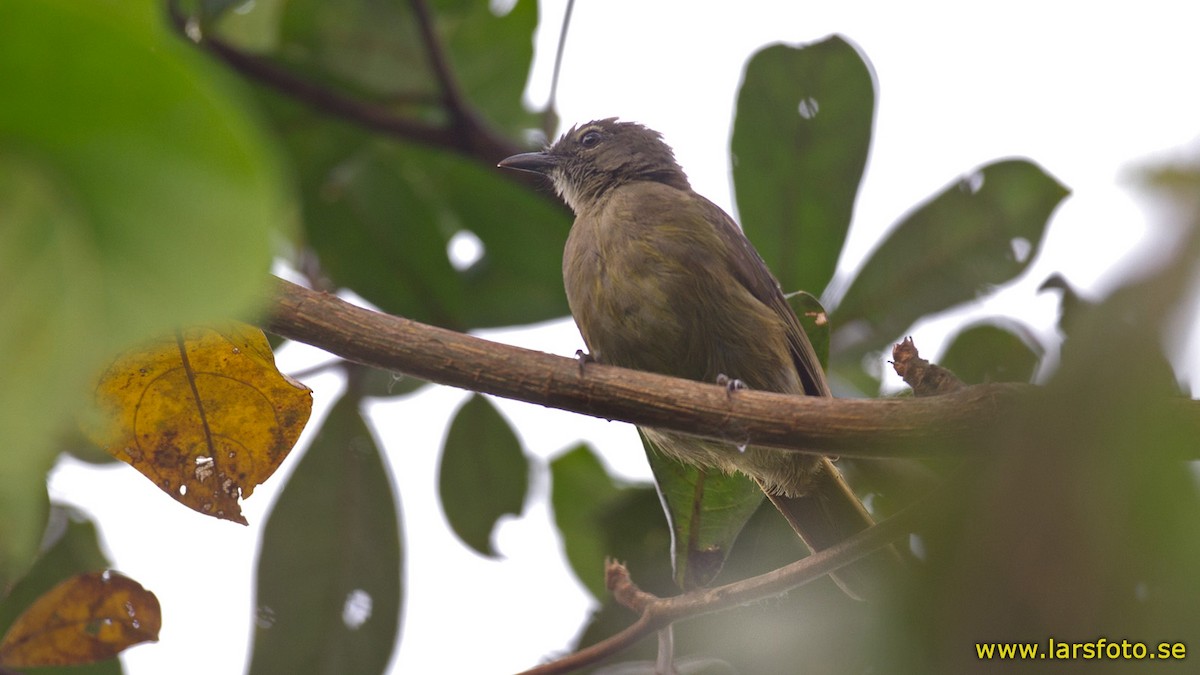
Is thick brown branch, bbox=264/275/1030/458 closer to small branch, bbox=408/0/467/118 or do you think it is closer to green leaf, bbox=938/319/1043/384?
green leaf, bbox=938/319/1043/384

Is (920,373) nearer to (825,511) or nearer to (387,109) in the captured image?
(825,511)

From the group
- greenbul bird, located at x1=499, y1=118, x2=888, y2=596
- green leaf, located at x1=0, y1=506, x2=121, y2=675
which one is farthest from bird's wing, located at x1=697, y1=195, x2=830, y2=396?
green leaf, located at x1=0, y1=506, x2=121, y2=675

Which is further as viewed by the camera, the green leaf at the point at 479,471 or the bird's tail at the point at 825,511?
the green leaf at the point at 479,471

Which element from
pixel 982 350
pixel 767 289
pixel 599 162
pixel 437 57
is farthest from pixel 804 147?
pixel 437 57

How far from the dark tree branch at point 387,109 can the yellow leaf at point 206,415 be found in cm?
190

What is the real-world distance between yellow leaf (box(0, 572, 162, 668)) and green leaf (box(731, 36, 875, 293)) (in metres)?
2.09

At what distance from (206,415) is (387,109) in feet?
6.86

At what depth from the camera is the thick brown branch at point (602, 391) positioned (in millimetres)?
2010

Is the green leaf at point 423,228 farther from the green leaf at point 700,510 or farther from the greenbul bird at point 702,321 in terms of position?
the green leaf at point 700,510

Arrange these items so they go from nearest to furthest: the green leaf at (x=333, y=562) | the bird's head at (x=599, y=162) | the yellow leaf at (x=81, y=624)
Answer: the yellow leaf at (x=81, y=624)
the green leaf at (x=333, y=562)
the bird's head at (x=599, y=162)

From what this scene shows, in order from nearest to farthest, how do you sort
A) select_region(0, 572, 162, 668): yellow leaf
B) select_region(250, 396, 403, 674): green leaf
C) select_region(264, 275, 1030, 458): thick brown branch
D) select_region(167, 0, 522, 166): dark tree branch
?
select_region(264, 275, 1030, 458): thick brown branch < select_region(0, 572, 162, 668): yellow leaf < select_region(250, 396, 403, 674): green leaf < select_region(167, 0, 522, 166): dark tree branch

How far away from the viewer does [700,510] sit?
2857 millimetres

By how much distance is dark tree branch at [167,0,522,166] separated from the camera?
12.3ft

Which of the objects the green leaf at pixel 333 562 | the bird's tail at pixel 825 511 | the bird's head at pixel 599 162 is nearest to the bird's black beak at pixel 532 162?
the bird's head at pixel 599 162
